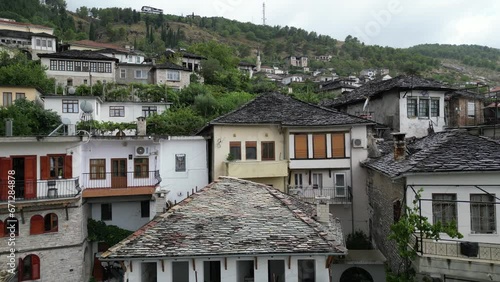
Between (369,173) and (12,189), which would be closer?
(12,189)

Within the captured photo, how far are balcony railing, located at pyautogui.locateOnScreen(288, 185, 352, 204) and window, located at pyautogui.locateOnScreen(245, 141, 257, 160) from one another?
3229 mm

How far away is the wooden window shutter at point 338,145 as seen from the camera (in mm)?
23172

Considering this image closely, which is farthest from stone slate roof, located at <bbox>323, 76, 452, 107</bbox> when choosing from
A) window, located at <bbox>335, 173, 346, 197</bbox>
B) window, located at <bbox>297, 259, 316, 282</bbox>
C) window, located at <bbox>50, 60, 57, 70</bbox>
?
window, located at <bbox>50, 60, 57, 70</bbox>

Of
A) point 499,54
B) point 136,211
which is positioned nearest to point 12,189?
point 136,211

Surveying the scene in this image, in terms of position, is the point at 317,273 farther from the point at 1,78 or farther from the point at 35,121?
the point at 1,78

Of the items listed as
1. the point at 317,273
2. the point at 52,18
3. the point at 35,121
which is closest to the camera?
the point at 317,273

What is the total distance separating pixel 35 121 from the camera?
29344 mm

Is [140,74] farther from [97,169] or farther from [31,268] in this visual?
[31,268]

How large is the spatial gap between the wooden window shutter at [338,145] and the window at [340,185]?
54.5 inches

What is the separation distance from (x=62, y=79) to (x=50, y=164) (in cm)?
3076

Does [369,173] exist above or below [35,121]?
below

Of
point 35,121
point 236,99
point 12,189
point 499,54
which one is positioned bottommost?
point 12,189

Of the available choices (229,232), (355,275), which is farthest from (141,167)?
(355,275)

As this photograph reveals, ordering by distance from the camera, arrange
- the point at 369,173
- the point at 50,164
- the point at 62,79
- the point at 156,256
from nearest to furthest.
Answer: the point at 156,256 < the point at 50,164 < the point at 369,173 < the point at 62,79
